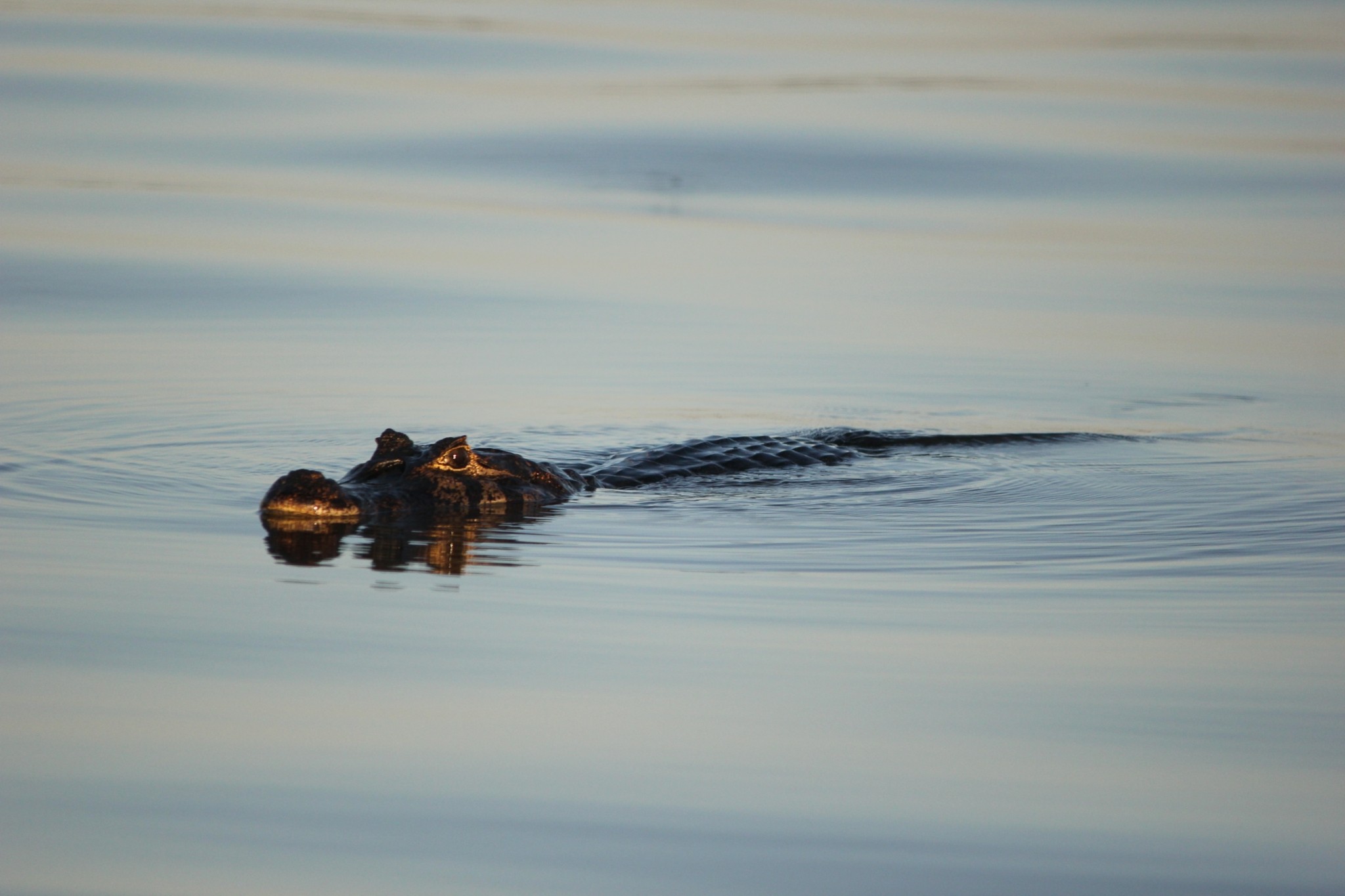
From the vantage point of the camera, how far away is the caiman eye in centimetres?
937

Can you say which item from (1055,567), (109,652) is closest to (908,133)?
(1055,567)

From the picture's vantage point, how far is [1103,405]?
514 inches

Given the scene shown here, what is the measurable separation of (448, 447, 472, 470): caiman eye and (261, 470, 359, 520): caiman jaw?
0.86m

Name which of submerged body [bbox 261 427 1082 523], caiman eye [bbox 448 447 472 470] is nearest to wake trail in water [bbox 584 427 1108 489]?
submerged body [bbox 261 427 1082 523]

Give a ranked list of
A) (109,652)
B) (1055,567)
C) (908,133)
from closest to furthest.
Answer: (109,652) < (1055,567) < (908,133)

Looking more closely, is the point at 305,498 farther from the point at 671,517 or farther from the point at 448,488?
the point at 671,517

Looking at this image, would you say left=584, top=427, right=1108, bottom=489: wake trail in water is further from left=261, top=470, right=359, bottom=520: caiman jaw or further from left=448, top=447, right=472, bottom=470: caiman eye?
left=261, top=470, right=359, bottom=520: caiman jaw

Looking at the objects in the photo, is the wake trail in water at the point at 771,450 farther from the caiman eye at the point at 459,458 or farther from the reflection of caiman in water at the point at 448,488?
the caiman eye at the point at 459,458

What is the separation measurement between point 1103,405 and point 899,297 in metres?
4.52

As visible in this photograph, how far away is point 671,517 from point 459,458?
123 cm

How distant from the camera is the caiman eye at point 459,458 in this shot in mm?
9367

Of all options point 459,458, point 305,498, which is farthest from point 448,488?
point 305,498

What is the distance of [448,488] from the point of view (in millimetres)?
9367

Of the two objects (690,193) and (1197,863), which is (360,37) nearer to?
(690,193)
